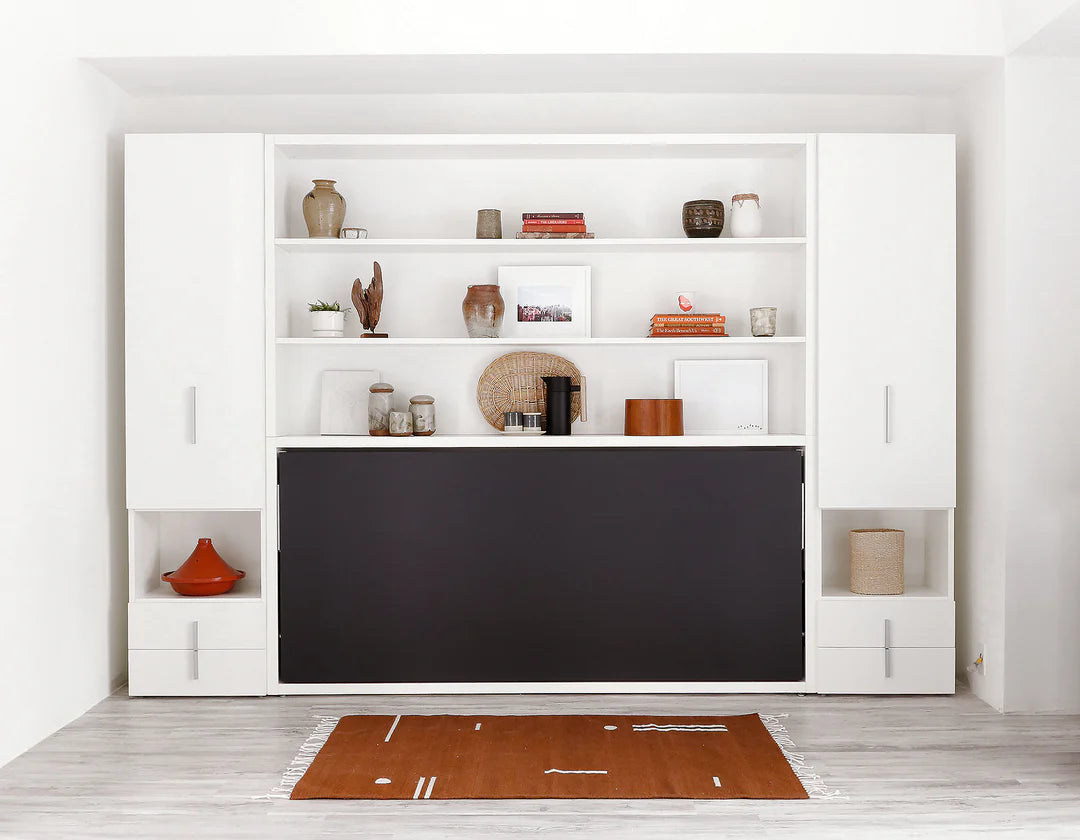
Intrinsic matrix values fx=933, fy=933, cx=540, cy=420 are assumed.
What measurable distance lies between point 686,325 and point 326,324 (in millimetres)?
1410

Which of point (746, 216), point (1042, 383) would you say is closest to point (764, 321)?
point (746, 216)

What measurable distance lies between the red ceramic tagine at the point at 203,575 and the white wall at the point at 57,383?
0.91ft

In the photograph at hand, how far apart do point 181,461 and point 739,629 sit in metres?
2.21

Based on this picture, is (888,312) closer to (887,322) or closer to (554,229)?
(887,322)

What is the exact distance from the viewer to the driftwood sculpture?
12.0 feet

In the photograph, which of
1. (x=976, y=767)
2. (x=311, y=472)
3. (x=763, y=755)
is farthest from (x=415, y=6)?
(x=976, y=767)

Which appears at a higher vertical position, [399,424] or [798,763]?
[399,424]

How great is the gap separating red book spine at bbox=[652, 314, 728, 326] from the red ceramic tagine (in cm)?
195

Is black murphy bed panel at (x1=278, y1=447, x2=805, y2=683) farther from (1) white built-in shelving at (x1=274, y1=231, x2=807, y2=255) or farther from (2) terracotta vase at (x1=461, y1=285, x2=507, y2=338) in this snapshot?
(1) white built-in shelving at (x1=274, y1=231, x2=807, y2=255)

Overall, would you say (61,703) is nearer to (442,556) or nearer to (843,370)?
(442,556)

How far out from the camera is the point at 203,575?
3635 millimetres

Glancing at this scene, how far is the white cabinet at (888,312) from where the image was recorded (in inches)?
138

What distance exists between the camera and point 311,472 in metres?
3.55

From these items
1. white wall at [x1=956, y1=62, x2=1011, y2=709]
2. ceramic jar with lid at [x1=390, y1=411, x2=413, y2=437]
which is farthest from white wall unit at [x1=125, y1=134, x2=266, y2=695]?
→ white wall at [x1=956, y1=62, x2=1011, y2=709]
